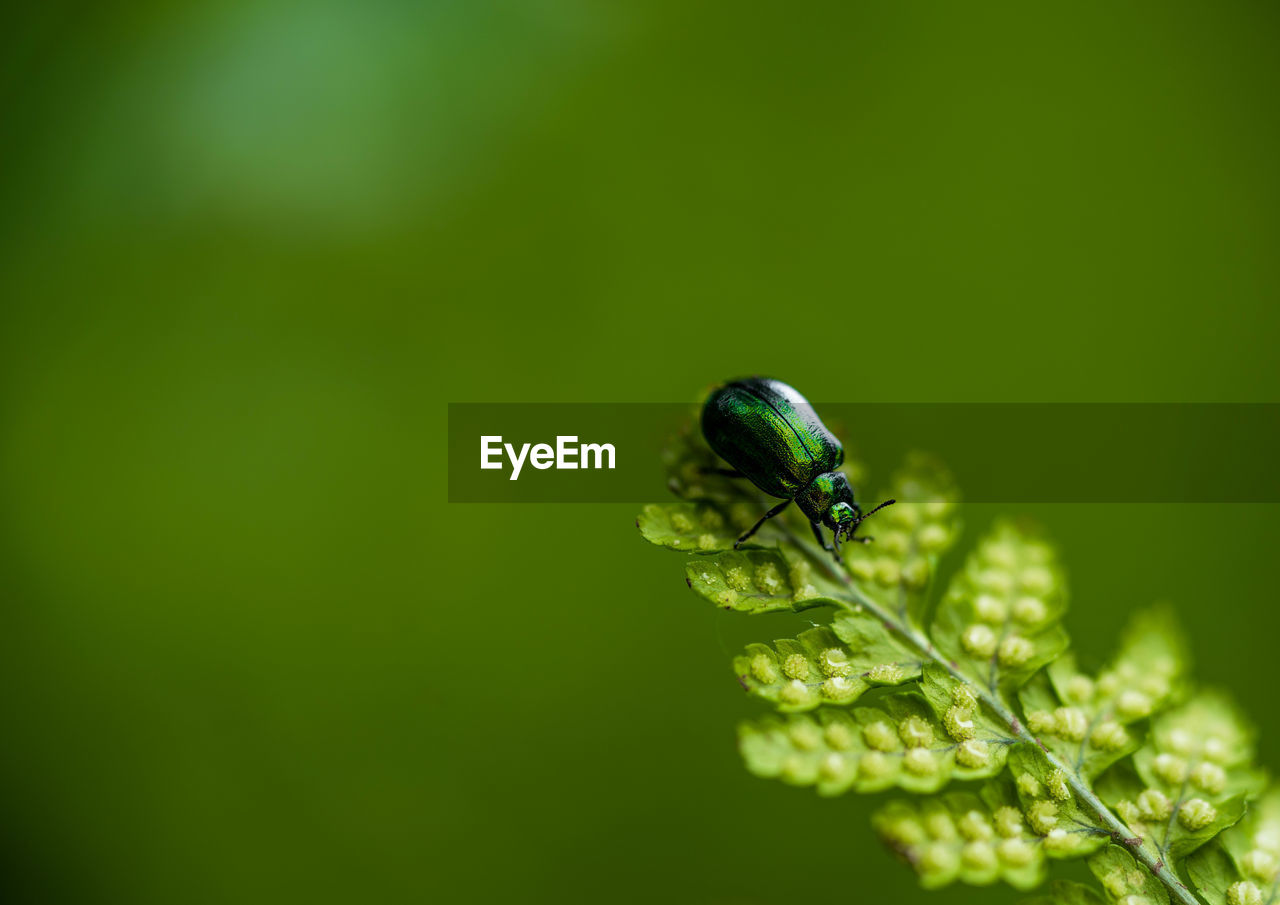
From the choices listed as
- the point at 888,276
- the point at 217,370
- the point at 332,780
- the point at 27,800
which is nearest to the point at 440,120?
the point at 217,370

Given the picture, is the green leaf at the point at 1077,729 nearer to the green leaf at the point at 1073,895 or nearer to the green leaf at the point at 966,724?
the green leaf at the point at 966,724

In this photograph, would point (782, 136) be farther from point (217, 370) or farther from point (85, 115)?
point (85, 115)

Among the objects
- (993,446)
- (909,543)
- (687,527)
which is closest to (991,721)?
(909,543)

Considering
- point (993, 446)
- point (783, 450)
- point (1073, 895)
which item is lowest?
point (1073, 895)

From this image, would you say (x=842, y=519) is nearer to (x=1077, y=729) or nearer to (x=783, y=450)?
(x=783, y=450)

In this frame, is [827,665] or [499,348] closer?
[827,665]

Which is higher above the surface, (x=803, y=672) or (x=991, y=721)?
(x=803, y=672)

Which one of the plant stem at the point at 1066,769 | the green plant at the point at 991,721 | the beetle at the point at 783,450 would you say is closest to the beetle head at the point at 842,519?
the beetle at the point at 783,450
